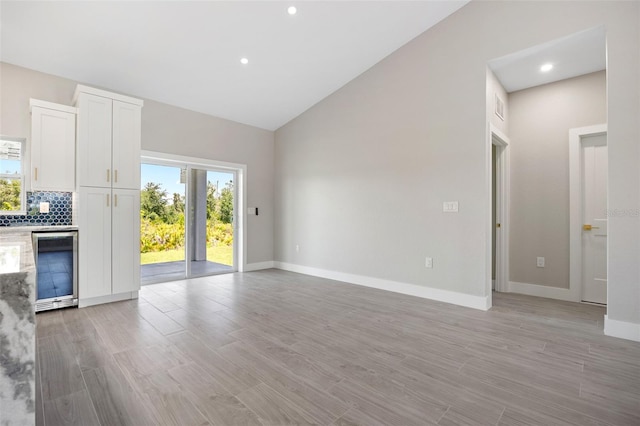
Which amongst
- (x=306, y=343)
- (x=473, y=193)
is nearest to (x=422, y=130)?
(x=473, y=193)

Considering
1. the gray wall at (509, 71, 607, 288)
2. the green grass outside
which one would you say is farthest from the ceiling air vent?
the green grass outside

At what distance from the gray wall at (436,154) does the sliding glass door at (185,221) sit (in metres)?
1.53

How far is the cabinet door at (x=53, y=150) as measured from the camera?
11.2 feet

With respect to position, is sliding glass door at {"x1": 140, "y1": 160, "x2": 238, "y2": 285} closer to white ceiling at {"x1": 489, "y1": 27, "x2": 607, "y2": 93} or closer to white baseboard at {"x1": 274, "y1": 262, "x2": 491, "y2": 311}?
white baseboard at {"x1": 274, "y1": 262, "x2": 491, "y2": 311}

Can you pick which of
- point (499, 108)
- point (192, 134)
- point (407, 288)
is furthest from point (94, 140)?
point (499, 108)

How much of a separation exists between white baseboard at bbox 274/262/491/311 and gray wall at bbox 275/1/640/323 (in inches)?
3.3

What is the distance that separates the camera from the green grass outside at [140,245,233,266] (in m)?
4.73

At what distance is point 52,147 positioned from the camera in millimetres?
3502

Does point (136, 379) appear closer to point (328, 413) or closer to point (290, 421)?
point (290, 421)

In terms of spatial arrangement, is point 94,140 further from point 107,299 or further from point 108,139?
point 107,299

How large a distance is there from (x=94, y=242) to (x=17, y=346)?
11.0 feet

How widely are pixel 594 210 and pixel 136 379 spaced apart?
5.32 metres

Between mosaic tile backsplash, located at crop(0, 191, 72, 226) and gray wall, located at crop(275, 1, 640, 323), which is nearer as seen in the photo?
gray wall, located at crop(275, 1, 640, 323)

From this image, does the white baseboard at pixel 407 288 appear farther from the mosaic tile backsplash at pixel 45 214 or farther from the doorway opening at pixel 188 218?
the mosaic tile backsplash at pixel 45 214
